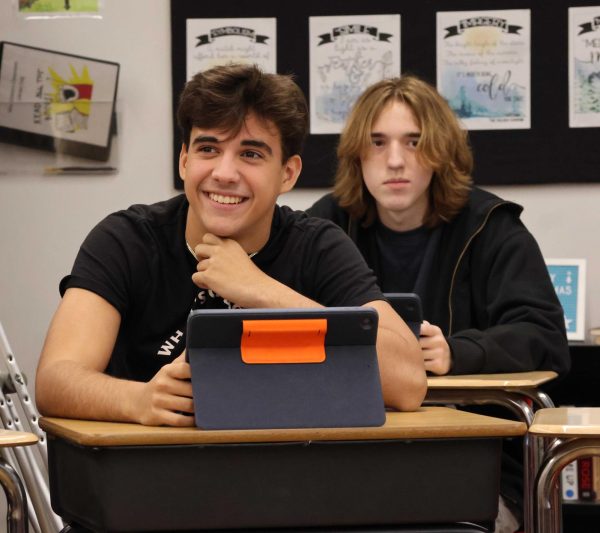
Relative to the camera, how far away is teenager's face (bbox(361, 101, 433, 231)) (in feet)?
10.0

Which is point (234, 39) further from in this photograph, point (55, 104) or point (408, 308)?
point (408, 308)

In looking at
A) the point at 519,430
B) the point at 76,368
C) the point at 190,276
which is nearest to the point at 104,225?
the point at 190,276

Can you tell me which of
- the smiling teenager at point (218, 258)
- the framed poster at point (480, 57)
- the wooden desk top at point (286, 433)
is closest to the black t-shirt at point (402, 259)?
the framed poster at point (480, 57)

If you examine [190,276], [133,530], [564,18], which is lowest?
[133,530]

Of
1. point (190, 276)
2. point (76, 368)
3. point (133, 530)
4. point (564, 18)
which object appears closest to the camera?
point (133, 530)

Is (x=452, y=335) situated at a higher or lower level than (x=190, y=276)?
lower

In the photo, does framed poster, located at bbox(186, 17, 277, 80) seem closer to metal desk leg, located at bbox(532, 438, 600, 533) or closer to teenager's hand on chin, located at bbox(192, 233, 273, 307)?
teenager's hand on chin, located at bbox(192, 233, 273, 307)

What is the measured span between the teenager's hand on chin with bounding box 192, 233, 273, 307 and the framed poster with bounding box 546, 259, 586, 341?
5.86ft

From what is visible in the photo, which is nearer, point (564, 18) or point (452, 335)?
point (452, 335)

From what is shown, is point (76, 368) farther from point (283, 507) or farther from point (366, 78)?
point (366, 78)

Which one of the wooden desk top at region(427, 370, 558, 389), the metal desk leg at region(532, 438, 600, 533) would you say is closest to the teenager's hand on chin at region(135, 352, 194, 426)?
the metal desk leg at region(532, 438, 600, 533)

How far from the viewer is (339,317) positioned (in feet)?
4.79

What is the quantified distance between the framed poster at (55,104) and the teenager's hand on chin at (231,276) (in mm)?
1876

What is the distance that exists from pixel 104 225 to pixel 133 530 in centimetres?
78
